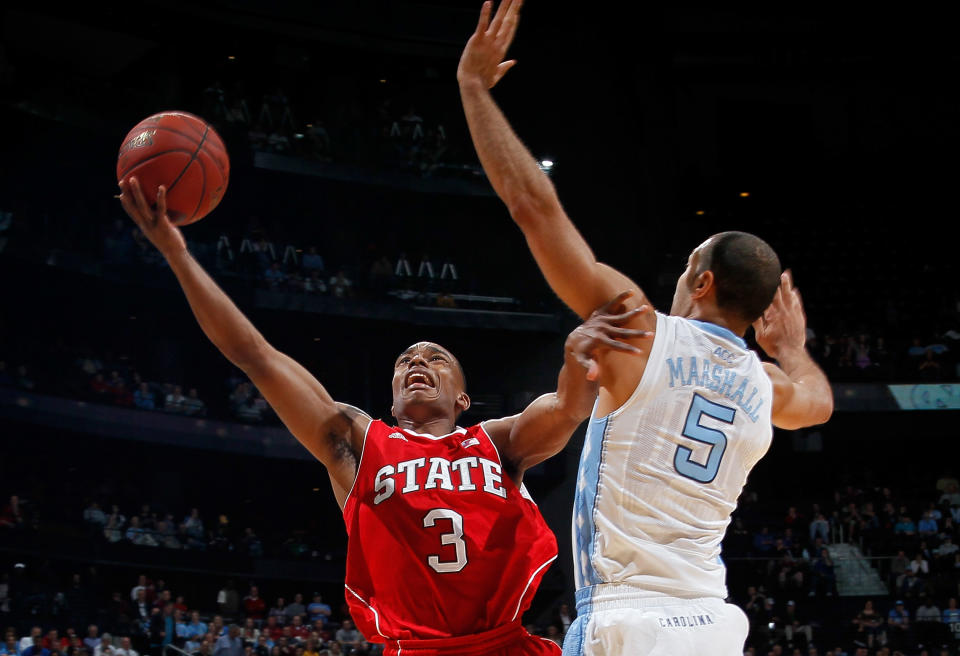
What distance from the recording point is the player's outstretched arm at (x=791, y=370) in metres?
3.68

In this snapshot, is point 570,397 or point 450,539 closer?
point 570,397

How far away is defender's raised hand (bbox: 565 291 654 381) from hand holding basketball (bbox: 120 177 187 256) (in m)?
1.95

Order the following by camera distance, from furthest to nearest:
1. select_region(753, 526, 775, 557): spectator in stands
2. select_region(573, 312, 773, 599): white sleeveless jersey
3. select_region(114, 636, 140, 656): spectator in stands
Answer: select_region(753, 526, 775, 557): spectator in stands → select_region(114, 636, 140, 656): spectator in stands → select_region(573, 312, 773, 599): white sleeveless jersey

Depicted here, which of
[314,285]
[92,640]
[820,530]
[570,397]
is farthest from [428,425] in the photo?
[314,285]

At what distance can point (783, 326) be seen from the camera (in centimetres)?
405

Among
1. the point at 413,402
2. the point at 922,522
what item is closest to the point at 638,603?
the point at 413,402

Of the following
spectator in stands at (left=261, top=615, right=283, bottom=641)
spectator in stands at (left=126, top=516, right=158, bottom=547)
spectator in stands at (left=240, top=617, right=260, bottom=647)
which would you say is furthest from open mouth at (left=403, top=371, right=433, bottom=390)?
spectator in stands at (left=126, top=516, right=158, bottom=547)

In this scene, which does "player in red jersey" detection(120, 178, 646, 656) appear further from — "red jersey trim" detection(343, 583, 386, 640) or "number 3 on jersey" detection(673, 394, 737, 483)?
"number 3 on jersey" detection(673, 394, 737, 483)

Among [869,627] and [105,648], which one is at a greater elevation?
[869,627]

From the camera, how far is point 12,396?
20078mm

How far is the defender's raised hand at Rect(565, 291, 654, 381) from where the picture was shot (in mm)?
2883

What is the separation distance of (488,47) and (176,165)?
209cm

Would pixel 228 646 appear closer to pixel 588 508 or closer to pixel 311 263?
pixel 311 263

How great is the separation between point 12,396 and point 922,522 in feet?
59.1
